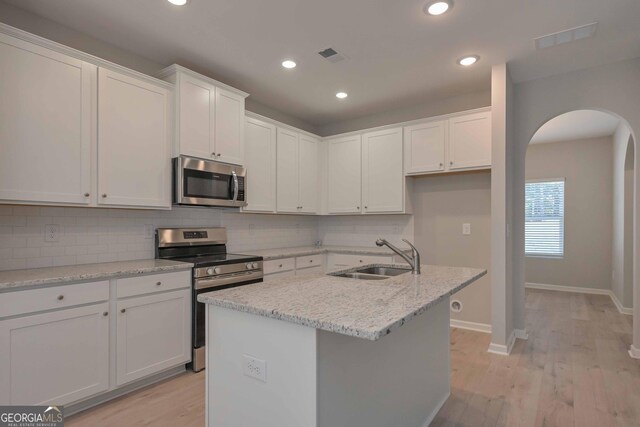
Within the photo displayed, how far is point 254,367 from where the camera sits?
1405 millimetres

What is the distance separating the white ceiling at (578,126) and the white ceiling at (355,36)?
190 centimetres

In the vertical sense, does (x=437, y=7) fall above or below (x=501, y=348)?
above

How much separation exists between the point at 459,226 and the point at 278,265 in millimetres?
2122

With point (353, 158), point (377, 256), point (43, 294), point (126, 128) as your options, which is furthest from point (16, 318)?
point (353, 158)

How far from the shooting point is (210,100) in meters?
3.18

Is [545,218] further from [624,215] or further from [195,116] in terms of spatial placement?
[195,116]

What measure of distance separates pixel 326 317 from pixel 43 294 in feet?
5.95

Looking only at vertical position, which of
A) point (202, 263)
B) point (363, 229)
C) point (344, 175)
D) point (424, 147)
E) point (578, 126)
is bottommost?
point (202, 263)

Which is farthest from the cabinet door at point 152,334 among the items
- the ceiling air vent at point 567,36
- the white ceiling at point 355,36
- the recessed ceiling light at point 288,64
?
the ceiling air vent at point 567,36

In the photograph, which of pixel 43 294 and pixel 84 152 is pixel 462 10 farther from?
pixel 43 294

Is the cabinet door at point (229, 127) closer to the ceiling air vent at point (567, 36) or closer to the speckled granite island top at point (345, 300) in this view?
the speckled granite island top at point (345, 300)

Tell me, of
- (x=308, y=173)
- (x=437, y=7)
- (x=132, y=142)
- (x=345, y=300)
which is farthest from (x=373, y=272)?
(x=308, y=173)

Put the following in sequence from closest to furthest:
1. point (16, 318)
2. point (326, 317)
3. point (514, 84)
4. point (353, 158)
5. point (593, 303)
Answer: point (326, 317) → point (16, 318) → point (514, 84) → point (353, 158) → point (593, 303)

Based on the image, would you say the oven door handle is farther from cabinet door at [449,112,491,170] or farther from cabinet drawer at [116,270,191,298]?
cabinet door at [449,112,491,170]
